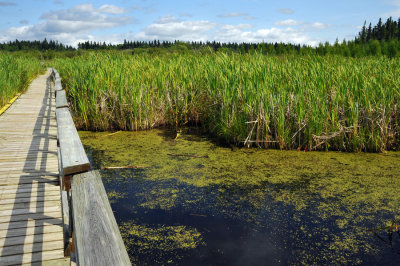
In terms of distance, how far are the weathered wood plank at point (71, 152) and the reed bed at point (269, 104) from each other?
216cm

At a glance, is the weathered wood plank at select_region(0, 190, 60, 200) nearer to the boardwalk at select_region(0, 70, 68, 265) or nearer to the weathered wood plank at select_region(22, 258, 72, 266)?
the boardwalk at select_region(0, 70, 68, 265)

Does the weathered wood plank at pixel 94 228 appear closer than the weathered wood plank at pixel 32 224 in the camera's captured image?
Yes

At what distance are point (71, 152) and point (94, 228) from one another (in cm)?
68

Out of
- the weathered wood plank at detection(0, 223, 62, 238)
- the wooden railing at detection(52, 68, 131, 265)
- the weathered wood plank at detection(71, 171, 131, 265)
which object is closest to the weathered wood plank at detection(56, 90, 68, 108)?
the weathered wood plank at detection(0, 223, 62, 238)

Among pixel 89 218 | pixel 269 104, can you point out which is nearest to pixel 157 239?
pixel 89 218

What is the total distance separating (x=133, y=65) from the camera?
553 centimetres

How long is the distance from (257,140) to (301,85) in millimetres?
888

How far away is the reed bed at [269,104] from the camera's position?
12.4 ft

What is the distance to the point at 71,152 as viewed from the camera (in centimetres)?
147

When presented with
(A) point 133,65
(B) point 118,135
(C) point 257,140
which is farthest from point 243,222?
(A) point 133,65

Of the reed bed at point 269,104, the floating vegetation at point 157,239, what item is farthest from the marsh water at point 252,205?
the reed bed at point 269,104

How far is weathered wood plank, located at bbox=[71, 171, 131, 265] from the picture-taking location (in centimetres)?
76

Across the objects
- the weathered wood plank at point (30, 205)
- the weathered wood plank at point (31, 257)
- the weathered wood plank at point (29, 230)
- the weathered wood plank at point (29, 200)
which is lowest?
the weathered wood plank at point (31, 257)

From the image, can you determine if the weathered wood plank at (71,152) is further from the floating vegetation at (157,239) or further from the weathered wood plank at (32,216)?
the floating vegetation at (157,239)
